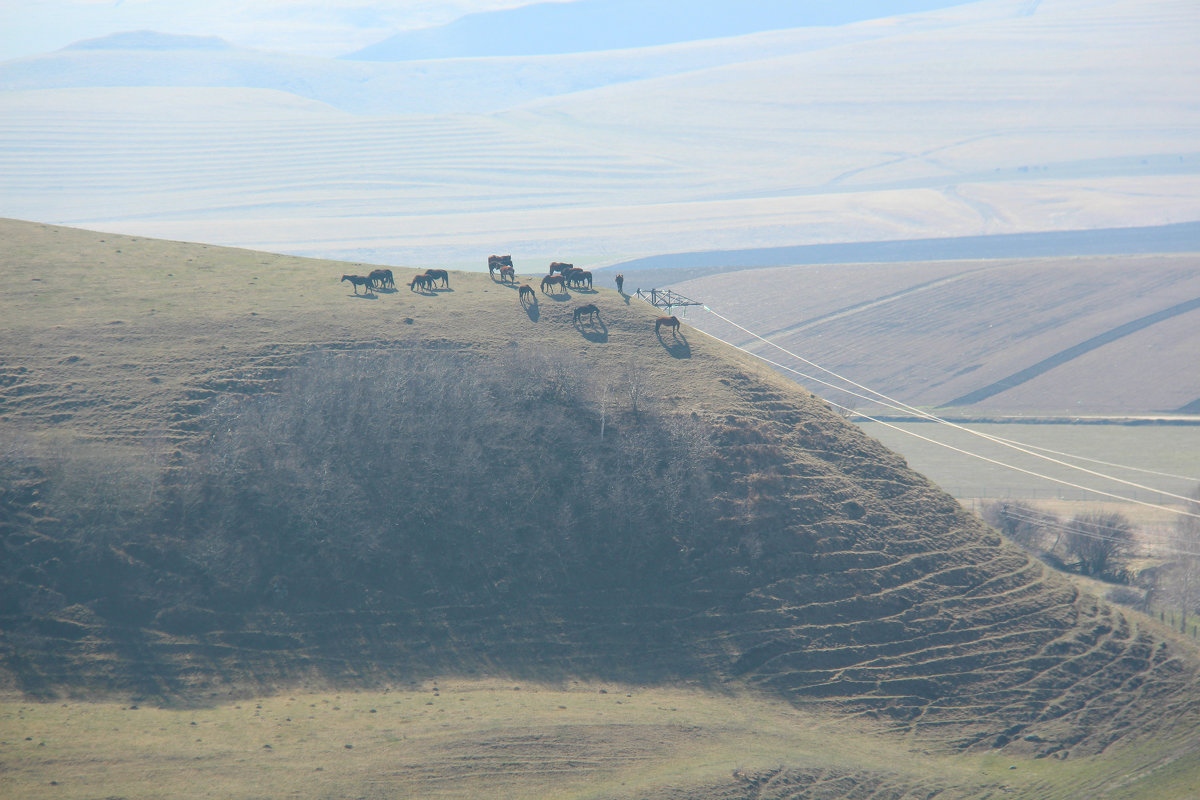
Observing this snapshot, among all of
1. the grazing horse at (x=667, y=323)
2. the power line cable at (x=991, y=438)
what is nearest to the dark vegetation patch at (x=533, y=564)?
the grazing horse at (x=667, y=323)

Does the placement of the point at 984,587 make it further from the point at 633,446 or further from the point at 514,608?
the point at 514,608

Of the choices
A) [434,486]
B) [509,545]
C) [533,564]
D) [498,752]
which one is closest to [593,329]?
[434,486]

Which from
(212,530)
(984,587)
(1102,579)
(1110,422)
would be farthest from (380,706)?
(1110,422)

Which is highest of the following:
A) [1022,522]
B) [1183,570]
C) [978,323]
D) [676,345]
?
[676,345]

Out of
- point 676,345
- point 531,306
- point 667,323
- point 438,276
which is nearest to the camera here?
point 676,345

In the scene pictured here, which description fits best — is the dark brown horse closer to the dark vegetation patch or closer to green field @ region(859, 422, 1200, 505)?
the dark vegetation patch

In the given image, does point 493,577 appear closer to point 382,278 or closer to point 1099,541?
point 382,278

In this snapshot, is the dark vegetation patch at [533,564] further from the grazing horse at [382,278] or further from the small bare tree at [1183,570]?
the small bare tree at [1183,570]
